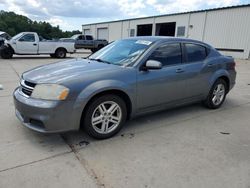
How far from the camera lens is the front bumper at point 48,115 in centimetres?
314

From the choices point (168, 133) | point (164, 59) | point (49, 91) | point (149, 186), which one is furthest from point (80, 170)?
point (164, 59)

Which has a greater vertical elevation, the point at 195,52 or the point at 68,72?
the point at 195,52

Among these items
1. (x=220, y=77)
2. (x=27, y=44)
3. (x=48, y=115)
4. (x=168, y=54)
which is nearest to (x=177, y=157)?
(x=48, y=115)

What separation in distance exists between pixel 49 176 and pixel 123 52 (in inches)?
95.6

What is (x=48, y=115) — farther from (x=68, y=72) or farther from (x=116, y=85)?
(x=116, y=85)

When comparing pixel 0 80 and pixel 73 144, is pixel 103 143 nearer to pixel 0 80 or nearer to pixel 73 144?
pixel 73 144

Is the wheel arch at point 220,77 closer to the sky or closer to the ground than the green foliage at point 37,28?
closer to the ground

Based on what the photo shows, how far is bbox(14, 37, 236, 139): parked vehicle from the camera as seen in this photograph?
3215 millimetres

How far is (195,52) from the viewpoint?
479 cm

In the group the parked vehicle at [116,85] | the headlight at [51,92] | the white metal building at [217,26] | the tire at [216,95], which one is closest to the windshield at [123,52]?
the parked vehicle at [116,85]

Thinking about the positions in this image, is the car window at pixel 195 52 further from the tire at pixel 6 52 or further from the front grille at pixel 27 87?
the tire at pixel 6 52

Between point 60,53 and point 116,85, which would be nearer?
point 116,85

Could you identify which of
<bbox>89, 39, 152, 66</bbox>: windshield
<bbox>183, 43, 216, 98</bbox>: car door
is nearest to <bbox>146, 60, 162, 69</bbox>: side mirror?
<bbox>89, 39, 152, 66</bbox>: windshield

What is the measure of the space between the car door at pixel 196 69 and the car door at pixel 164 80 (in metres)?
0.18
